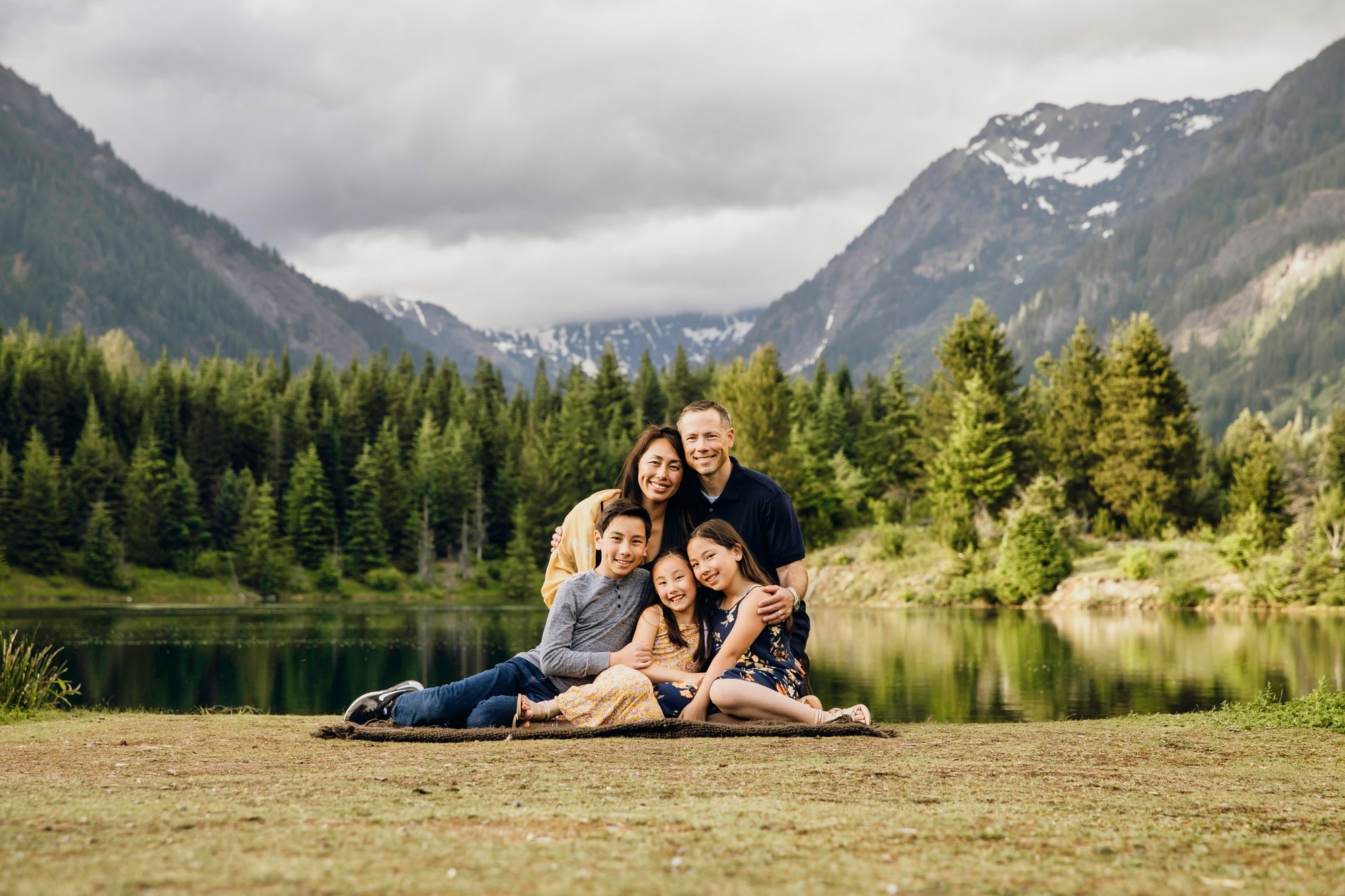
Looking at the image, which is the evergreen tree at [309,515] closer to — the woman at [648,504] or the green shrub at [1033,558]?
the green shrub at [1033,558]

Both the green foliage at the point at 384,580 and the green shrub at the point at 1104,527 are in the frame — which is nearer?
the green shrub at the point at 1104,527

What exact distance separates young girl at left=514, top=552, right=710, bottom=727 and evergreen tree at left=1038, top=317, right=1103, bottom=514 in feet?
130

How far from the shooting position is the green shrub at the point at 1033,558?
35531 millimetres

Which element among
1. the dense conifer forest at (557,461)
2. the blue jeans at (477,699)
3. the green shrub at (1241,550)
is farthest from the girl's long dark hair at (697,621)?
the green shrub at (1241,550)

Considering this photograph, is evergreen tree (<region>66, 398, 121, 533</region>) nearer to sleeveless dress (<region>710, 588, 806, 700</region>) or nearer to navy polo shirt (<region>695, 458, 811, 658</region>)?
navy polo shirt (<region>695, 458, 811, 658</region>)

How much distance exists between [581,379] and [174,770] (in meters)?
68.3

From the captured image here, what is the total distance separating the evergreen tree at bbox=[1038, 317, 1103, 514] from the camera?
145 ft

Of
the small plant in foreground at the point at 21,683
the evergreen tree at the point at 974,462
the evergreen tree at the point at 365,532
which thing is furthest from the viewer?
the evergreen tree at the point at 365,532

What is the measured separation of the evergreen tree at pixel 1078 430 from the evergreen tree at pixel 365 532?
37.6 meters

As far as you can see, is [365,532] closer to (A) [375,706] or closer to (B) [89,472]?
→ (B) [89,472]

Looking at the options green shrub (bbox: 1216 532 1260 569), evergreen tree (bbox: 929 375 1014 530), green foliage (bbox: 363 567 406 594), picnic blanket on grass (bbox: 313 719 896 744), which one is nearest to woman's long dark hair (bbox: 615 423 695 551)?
picnic blanket on grass (bbox: 313 719 896 744)

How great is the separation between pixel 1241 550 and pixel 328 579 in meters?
45.1

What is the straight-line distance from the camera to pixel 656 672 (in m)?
7.14

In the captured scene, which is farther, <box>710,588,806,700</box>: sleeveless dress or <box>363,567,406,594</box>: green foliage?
<box>363,567,406,594</box>: green foliage
